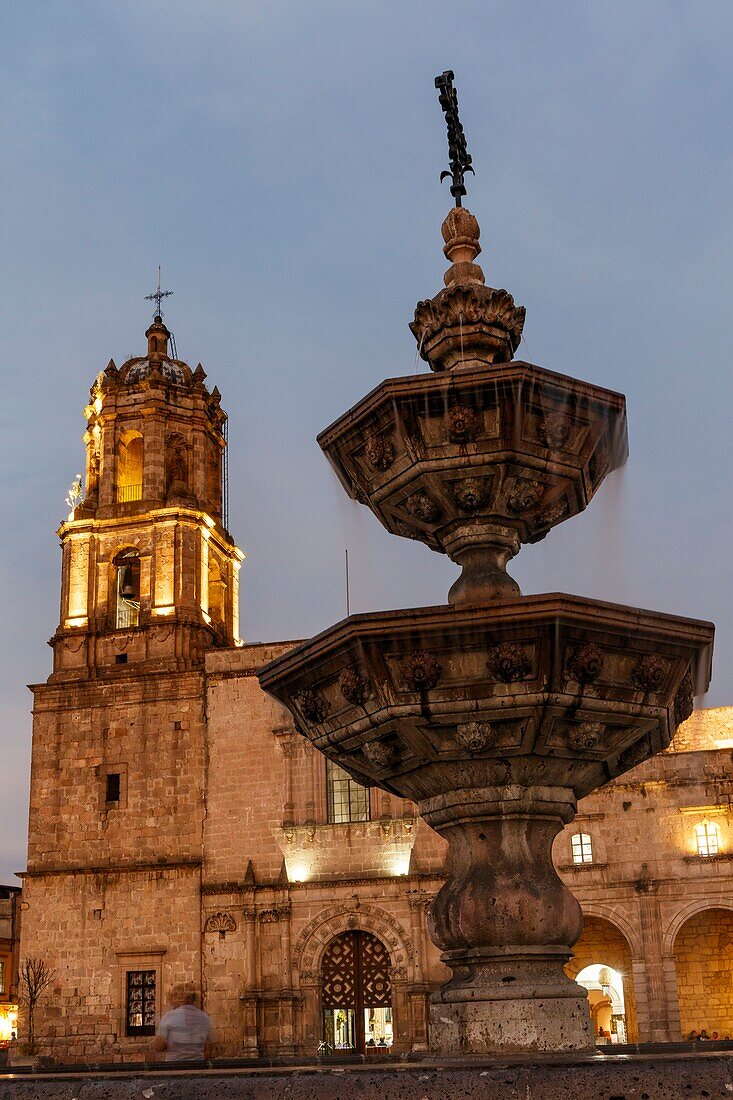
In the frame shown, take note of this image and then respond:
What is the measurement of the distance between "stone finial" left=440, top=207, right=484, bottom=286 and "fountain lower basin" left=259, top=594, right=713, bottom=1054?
367 centimetres

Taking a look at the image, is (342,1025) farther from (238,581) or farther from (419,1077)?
(419,1077)

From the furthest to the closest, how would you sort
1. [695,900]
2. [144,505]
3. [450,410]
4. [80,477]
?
1. [80,477]
2. [144,505]
3. [695,900]
4. [450,410]

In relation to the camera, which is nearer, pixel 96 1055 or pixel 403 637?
pixel 403 637

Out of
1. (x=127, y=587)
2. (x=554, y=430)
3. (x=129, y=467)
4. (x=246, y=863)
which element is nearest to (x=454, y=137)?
(x=554, y=430)

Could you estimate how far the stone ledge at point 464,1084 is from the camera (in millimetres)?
4727

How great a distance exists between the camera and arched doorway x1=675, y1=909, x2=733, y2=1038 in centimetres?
2822

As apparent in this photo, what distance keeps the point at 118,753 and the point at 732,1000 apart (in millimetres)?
16394

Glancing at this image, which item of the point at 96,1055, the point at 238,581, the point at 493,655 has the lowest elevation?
the point at 96,1055

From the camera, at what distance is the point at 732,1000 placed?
93.0 feet

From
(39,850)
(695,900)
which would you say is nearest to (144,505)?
(39,850)

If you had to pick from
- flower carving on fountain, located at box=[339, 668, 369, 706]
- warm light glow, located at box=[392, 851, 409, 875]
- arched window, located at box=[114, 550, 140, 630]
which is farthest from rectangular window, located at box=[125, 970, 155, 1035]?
flower carving on fountain, located at box=[339, 668, 369, 706]

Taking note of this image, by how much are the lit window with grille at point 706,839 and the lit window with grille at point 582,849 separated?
246 cm

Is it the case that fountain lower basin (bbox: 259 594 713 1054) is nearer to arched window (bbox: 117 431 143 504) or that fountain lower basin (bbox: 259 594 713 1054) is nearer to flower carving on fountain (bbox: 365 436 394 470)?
flower carving on fountain (bbox: 365 436 394 470)

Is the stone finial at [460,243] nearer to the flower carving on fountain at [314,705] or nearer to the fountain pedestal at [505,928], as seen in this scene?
the flower carving on fountain at [314,705]
